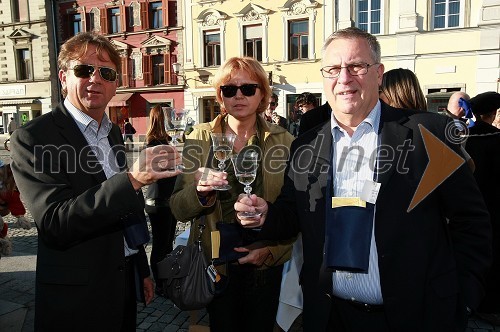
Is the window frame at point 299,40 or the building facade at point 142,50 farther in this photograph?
the building facade at point 142,50

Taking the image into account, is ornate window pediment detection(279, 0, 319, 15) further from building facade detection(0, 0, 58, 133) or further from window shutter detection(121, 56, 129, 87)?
building facade detection(0, 0, 58, 133)

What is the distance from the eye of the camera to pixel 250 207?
197 cm

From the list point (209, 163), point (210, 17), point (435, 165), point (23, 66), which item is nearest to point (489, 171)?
point (435, 165)

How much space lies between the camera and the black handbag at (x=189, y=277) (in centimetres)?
237

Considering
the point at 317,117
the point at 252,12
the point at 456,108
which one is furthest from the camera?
the point at 252,12

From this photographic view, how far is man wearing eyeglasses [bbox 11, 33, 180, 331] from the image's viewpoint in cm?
172

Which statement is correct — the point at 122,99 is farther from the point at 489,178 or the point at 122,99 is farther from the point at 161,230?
the point at 489,178

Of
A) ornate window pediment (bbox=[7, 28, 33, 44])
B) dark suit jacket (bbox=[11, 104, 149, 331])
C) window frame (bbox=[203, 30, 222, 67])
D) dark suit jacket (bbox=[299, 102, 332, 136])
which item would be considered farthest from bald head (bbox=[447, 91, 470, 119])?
ornate window pediment (bbox=[7, 28, 33, 44])

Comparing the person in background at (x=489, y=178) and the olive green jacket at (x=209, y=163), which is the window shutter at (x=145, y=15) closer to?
the person in background at (x=489, y=178)

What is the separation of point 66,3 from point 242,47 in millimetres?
15745

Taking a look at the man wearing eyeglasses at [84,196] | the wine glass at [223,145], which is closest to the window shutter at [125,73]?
the man wearing eyeglasses at [84,196]

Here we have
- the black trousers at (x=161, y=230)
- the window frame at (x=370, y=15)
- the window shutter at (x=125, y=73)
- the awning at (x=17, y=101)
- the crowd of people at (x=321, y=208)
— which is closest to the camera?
the crowd of people at (x=321, y=208)

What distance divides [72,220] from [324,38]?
20.7 metres

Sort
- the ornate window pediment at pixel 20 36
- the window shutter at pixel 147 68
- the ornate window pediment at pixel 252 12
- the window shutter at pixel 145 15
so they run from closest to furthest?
1. the ornate window pediment at pixel 252 12
2. the window shutter at pixel 145 15
3. the window shutter at pixel 147 68
4. the ornate window pediment at pixel 20 36
